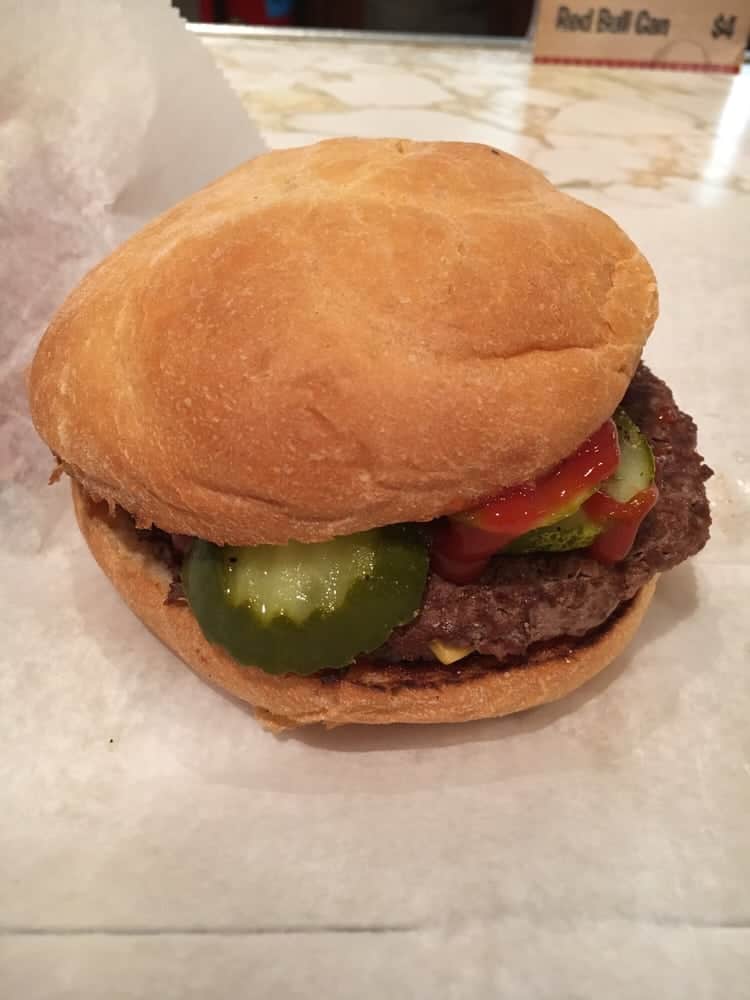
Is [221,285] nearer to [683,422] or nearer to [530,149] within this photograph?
[683,422]

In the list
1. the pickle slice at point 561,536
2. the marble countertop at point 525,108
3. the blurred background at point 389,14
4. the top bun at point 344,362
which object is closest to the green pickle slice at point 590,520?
the pickle slice at point 561,536

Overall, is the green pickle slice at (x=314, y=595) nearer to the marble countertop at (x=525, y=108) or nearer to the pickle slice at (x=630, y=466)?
the pickle slice at (x=630, y=466)

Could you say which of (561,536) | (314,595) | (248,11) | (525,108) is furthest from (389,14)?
(314,595)

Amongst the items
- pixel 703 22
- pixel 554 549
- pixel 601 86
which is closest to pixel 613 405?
pixel 554 549

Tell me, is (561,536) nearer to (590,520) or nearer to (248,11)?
(590,520)

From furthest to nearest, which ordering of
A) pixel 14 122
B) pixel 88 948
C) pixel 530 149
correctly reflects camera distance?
pixel 530 149 < pixel 14 122 < pixel 88 948

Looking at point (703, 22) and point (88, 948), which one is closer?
point (88, 948)

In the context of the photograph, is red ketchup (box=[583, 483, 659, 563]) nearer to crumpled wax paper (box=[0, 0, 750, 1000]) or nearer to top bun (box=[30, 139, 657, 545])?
top bun (box=[30, 139, 657, 545])
